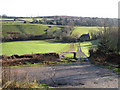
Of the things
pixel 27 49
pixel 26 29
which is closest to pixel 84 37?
pixel 27 49

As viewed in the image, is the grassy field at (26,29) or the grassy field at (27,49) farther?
the grassy field at (26,29)

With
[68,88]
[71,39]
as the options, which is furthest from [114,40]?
[71,39]

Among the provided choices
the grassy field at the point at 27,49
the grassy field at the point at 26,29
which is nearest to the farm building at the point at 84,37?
the grassy field at the point at 27,49

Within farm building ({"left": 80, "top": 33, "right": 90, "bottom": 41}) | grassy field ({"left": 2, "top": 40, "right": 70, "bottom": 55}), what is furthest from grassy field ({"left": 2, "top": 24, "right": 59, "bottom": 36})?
grassy field ({"left": 2, "top": 40, "right": 70, "bottom": 55})

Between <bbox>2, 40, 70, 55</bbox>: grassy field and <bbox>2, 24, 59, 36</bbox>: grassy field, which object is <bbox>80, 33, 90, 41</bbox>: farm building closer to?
<bbox>2, 40, 70, 55</bbox>: grassy field

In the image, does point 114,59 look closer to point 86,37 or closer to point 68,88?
point 68,88

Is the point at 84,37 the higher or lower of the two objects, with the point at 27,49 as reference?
higher

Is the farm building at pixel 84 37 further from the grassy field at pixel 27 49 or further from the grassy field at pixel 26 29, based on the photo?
the grassy field at pixel 26 29

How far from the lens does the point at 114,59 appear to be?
1636 cm

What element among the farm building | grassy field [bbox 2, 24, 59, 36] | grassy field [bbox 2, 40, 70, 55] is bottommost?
grassy field [bbox 2, 40, 70, 55]

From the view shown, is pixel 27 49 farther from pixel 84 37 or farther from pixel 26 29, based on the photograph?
pixel 26 29

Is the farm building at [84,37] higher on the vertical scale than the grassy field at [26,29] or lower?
lower

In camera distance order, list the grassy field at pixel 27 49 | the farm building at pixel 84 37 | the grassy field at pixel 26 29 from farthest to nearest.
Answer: the grassy field at pixel 26 29 → the farm building at pixel 84 37 → the grassy field at pixel 27 49

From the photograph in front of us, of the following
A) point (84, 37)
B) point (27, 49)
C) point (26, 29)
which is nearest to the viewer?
point (27, 49)
